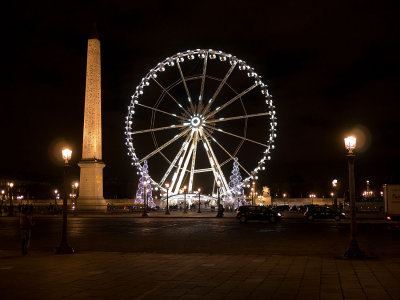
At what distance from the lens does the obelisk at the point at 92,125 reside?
41.7 m

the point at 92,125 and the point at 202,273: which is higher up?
the point at 92,125

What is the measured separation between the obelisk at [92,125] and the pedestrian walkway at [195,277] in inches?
1158

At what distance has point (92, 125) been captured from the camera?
41.8 m

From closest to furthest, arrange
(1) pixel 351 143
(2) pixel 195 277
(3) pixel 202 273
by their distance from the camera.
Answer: (2) pixel 195 277 → (3) pixel 202 273 → (1) pixel 351 143

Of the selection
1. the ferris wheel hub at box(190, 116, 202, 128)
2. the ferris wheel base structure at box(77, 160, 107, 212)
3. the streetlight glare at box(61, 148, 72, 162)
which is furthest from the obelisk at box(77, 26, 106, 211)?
the streetlight glare at box(61, 148, 72, 162)

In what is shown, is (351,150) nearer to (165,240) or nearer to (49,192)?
(165,240)

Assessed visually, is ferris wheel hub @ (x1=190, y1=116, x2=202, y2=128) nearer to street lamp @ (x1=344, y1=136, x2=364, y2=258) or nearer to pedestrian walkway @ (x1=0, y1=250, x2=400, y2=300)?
street lamp @ (x1=344, y1=136, x2=364, y2=258)

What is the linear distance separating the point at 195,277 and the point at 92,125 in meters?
33.8

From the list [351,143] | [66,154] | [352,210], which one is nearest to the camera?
[352,210]

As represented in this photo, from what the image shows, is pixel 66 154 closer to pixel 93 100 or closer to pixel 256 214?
pixel 256 214

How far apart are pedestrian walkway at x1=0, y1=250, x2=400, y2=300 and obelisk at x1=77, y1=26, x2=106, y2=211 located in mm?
29423

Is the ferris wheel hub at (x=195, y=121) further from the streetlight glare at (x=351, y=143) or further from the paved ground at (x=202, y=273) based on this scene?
the streetlight glare at (x=351, y=143)

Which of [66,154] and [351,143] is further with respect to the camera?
[66,154]

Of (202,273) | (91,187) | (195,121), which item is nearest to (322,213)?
(195,121)
